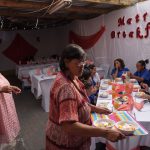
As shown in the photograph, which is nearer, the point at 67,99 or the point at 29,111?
the point at 67,99

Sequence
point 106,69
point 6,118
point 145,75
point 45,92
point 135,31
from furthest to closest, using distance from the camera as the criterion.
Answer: point 106,69 < point 135,31 < point 45,92 < point 145,75 < point 6,118

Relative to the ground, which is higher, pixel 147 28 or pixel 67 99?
pixel 147 28

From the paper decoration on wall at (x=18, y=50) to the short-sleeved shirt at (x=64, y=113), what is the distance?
33.1ft

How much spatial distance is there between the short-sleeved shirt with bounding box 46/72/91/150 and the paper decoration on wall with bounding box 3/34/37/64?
10.1 metres

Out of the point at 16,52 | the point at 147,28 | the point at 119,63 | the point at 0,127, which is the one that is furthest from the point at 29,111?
the point at 16,52

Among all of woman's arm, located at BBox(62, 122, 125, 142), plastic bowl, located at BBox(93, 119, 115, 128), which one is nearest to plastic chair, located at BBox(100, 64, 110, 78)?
plastic bowl, located at BBox(93, 119, 115, 128)

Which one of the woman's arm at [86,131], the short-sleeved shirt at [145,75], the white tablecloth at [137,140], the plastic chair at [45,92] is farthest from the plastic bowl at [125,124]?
the plastic chair at [45,92]

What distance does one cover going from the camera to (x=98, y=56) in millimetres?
7324

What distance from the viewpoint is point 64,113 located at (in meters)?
1.26

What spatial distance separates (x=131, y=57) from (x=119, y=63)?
0.69m

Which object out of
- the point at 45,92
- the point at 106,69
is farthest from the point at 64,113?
the point at 106,69

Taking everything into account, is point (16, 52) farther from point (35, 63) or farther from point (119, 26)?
point (119, 26)

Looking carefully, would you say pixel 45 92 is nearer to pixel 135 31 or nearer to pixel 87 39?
pixel 135 31

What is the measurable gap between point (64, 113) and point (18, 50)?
35.1 feet
